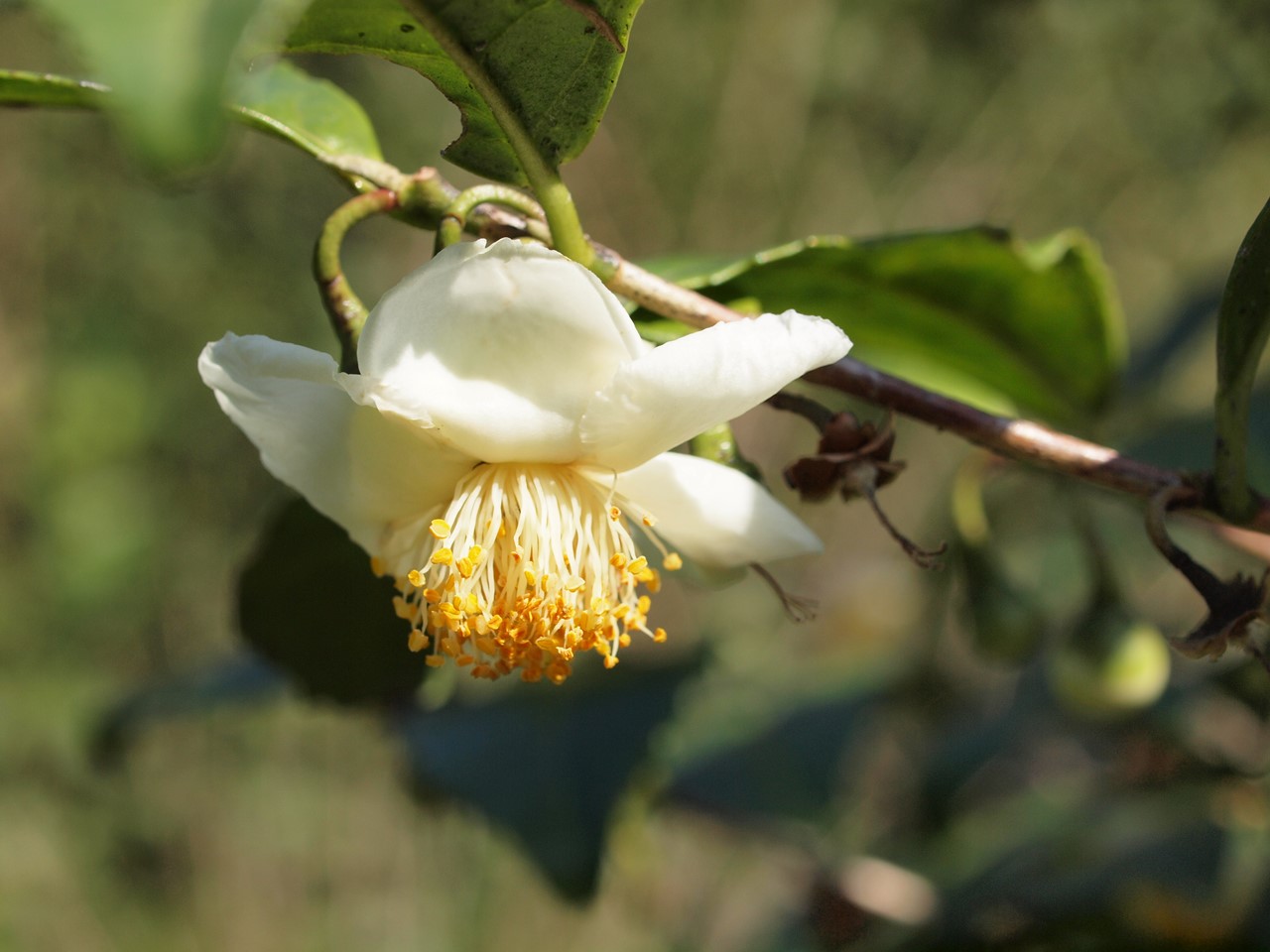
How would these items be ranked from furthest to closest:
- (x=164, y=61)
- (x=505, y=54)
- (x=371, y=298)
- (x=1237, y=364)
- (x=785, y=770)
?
(x=371, y=298) → (x=785, y=770) → (x=1237, y=364) → (x=505, y=54) → (x=164, y=61)

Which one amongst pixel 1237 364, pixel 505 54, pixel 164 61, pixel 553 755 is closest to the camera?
pixel 164 61

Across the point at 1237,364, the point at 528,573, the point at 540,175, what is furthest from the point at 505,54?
the point at 1237,364

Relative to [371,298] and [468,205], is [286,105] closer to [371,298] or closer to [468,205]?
[468,205]

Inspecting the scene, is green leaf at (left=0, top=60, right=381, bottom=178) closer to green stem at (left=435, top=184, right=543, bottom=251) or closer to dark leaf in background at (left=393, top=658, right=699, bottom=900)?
green stem at (left=435, top=184, right=543, bottom=251)

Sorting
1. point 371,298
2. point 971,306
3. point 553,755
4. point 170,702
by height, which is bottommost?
point 371,298

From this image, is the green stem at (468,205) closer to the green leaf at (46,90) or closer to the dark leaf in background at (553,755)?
the green leaf at (46,90)
